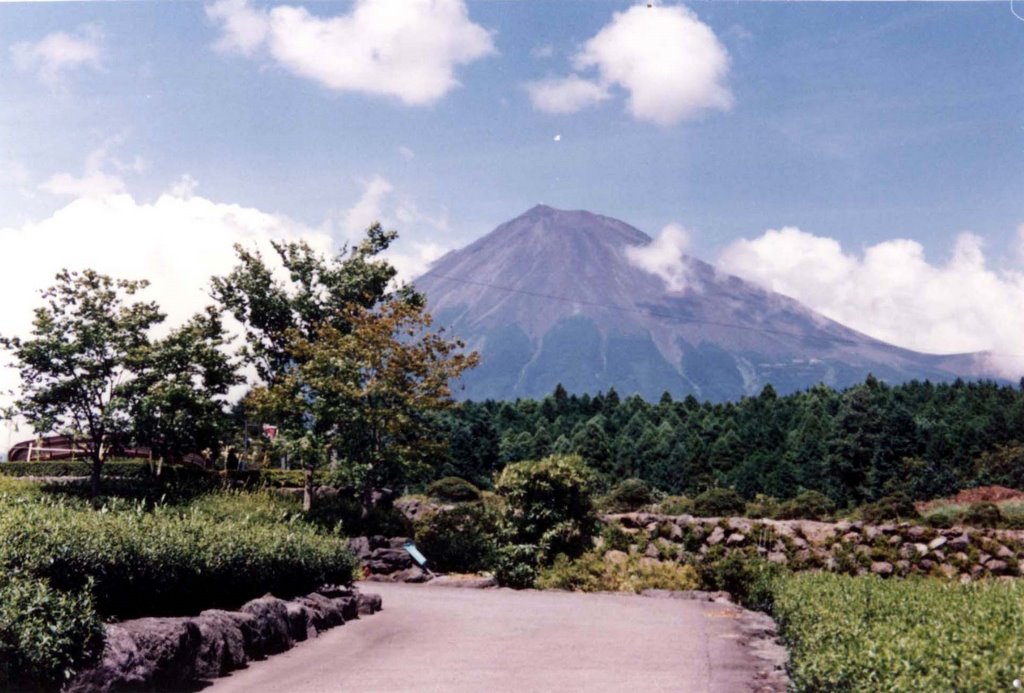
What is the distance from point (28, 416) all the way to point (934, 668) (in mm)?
21153

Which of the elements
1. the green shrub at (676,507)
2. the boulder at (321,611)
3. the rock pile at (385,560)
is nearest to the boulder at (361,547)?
the rock pile at (385,560)

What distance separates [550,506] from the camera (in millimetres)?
19141

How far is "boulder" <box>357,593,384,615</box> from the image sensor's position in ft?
42.8

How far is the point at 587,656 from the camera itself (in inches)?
393

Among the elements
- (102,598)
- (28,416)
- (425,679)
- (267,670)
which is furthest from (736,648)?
(28,416)

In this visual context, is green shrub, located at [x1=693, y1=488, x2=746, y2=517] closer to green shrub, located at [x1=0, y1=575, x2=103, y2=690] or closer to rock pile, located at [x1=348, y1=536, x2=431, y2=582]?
rock pile, located at [x1=348, y1=536, x2=431, y2=582]

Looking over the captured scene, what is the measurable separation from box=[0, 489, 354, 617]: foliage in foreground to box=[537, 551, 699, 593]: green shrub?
6538 millimetres

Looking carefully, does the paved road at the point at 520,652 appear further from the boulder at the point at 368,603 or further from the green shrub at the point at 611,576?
the green shrub at the point at 611,576

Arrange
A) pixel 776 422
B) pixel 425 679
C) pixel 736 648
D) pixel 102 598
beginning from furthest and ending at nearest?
pixel 776 422
pixel 736 648
pixel 425 679
pixel 102 598

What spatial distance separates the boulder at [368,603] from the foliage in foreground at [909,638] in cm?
642

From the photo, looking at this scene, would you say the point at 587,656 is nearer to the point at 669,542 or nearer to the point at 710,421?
the point at 669,542

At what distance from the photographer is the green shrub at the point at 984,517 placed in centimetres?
2009

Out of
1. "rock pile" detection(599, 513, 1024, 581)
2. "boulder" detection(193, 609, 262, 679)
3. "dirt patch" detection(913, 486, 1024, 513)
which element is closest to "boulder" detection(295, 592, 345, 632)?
"boulder" detection(193, 609, 262, 679)

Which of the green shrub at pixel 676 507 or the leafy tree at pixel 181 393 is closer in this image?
the leafy tree at pixel 181 393
